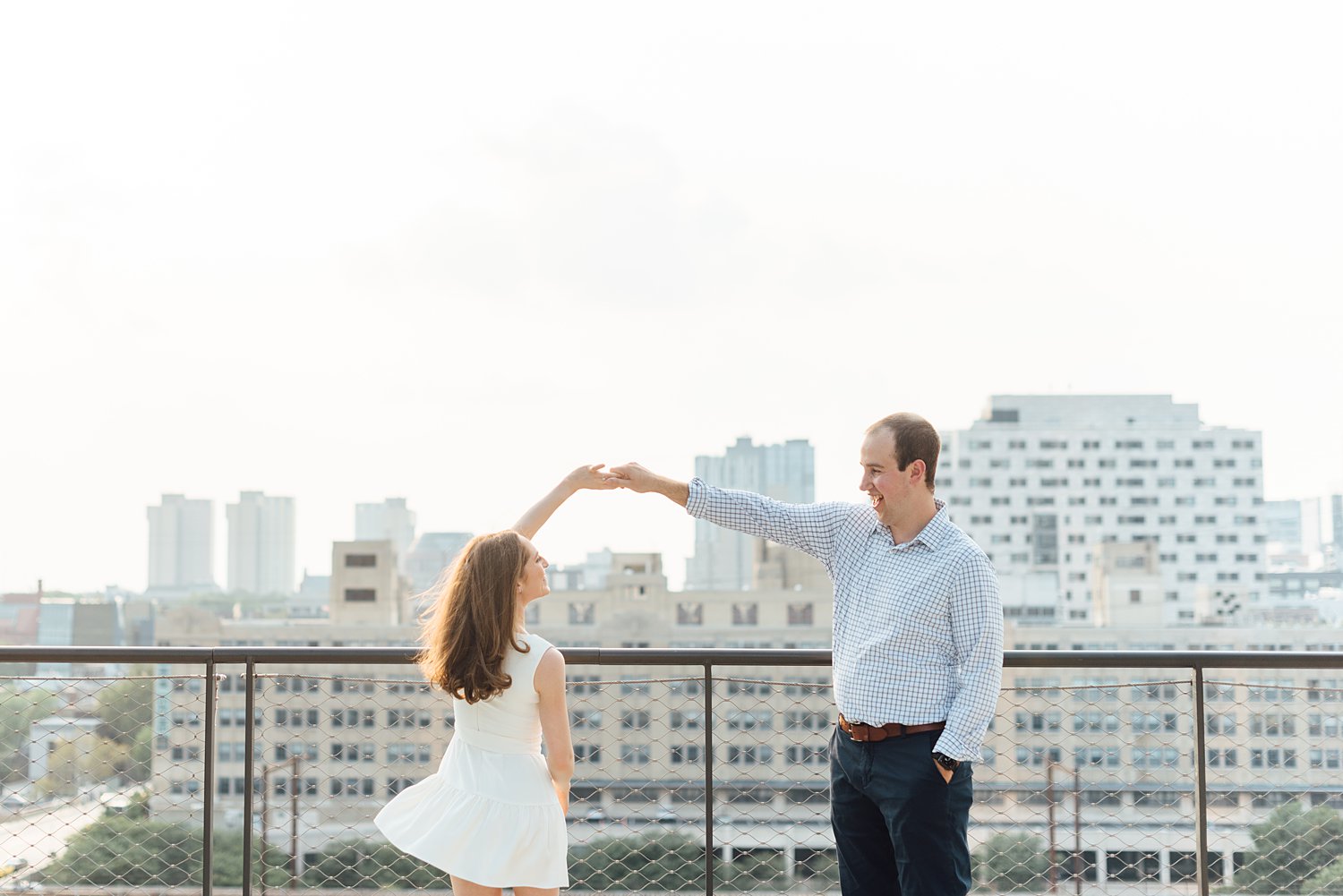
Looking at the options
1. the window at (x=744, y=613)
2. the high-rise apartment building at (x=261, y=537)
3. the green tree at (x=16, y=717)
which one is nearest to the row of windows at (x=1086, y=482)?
the window at (x=744, y=613)

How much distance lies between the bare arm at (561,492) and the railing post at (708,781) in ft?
2.08

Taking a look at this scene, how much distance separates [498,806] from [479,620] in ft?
1.22

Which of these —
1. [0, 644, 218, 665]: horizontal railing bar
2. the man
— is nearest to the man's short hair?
the man

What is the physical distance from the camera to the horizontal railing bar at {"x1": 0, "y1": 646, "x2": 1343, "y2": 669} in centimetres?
293

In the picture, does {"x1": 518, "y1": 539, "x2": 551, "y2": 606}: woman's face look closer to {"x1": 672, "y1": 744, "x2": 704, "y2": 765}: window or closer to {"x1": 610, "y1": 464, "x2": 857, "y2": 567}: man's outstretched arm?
{"x1": 610, "y1": 464, "x2": 857, "y2": 567}: man's outstretched arm

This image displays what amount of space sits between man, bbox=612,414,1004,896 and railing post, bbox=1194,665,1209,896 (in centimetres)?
96

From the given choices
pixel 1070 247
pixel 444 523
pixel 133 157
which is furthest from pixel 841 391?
Result: pixel 133 157

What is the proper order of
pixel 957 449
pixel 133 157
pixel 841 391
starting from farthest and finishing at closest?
1. pixel 957 449
2. pixel 841 391
3. pixel 133 157

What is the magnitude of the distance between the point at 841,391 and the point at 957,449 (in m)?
14.1

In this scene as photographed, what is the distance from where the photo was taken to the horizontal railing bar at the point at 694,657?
293 cm

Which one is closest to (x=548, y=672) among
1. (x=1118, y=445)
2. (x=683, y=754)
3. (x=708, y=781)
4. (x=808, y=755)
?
(x=708, y=781)

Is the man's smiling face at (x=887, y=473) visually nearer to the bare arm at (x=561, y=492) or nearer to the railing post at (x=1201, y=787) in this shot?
the bare arm at (x=561, y=492)

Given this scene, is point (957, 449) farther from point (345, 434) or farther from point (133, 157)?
point (133, 157)

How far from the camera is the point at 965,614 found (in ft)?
7.64
